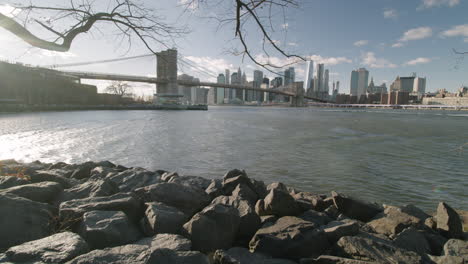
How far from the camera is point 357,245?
88.0 inches

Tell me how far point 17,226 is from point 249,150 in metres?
9.07

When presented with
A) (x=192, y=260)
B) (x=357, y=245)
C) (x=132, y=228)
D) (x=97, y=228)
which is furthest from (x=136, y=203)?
(x=357, y=245)

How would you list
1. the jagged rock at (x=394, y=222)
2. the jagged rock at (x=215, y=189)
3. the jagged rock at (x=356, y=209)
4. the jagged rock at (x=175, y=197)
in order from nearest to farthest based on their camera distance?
the jagged rock at (x=394, y=222), the jagged rock at (x=175, y=197), the jagged rock at (x=356, y=209), the jagged rock at (x=215, y=189)

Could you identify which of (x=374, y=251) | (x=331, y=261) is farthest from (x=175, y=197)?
(x=374, y=251)

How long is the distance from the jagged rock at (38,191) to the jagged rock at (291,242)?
264 cm

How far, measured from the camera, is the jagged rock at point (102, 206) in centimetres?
256

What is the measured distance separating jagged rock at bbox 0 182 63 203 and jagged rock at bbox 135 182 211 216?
1053 millimetres

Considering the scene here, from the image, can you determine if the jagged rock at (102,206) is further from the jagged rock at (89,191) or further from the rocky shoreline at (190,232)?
the jagged rock at (89,191)

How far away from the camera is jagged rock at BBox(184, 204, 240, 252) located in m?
2.41

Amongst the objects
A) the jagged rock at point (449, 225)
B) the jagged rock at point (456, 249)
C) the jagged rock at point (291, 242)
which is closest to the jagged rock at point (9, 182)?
the jagged rock at point (291, 242)

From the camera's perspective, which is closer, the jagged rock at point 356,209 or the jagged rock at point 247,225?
the jagged rock at point 247,225

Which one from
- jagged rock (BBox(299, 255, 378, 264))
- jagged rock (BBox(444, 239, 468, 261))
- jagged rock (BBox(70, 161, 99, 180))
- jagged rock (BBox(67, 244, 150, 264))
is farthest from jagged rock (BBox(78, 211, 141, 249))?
jagged rock (BBox(70, 161, 99, 180))

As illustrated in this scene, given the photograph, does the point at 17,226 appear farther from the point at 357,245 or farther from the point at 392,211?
the point at 392,211

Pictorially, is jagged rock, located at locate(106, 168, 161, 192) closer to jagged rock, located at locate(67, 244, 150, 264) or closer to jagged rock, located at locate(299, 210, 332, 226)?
jagged rock, located at locate(67, 244, 150, 264)
